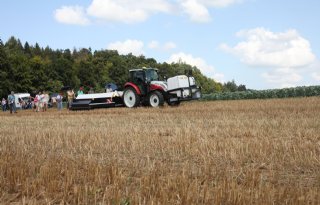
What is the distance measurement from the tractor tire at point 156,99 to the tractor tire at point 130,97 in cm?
78

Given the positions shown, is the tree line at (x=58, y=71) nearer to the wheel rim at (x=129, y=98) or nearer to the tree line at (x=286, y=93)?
the tree line at (x=286, y=93)

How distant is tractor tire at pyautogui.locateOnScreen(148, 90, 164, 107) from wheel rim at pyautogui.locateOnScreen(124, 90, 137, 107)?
1.13 meters

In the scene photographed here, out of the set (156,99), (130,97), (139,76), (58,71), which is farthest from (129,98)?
(58,71)

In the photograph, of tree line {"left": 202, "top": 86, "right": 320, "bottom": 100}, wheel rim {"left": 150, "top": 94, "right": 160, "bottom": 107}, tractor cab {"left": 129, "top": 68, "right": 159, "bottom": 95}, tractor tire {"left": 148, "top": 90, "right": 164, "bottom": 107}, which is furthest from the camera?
tree line {"left": 202, "top": 86, "right": 320, "bottom": 100}

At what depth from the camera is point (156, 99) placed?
21.8 metres

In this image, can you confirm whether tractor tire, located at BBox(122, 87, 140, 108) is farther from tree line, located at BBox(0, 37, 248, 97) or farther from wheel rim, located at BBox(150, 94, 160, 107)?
tree line, located at BBox(0, 37, 248, 97)

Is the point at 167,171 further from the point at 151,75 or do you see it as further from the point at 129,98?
the point at 129,98

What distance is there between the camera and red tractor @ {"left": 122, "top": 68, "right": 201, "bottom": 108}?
21.5 meters

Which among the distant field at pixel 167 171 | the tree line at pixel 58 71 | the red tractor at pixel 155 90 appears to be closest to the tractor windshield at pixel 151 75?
the red tractor at pixel 155 90

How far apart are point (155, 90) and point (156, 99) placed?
0.52 meters

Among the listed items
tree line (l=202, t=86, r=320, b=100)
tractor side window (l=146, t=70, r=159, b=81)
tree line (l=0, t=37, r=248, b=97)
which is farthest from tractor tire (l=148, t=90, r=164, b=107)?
tree line (l=0, t=37, r=248, b=97)

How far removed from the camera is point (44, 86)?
70.5 m

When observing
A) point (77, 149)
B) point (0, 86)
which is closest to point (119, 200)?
point (77, 149)

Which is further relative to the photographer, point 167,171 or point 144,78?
point 144,78
